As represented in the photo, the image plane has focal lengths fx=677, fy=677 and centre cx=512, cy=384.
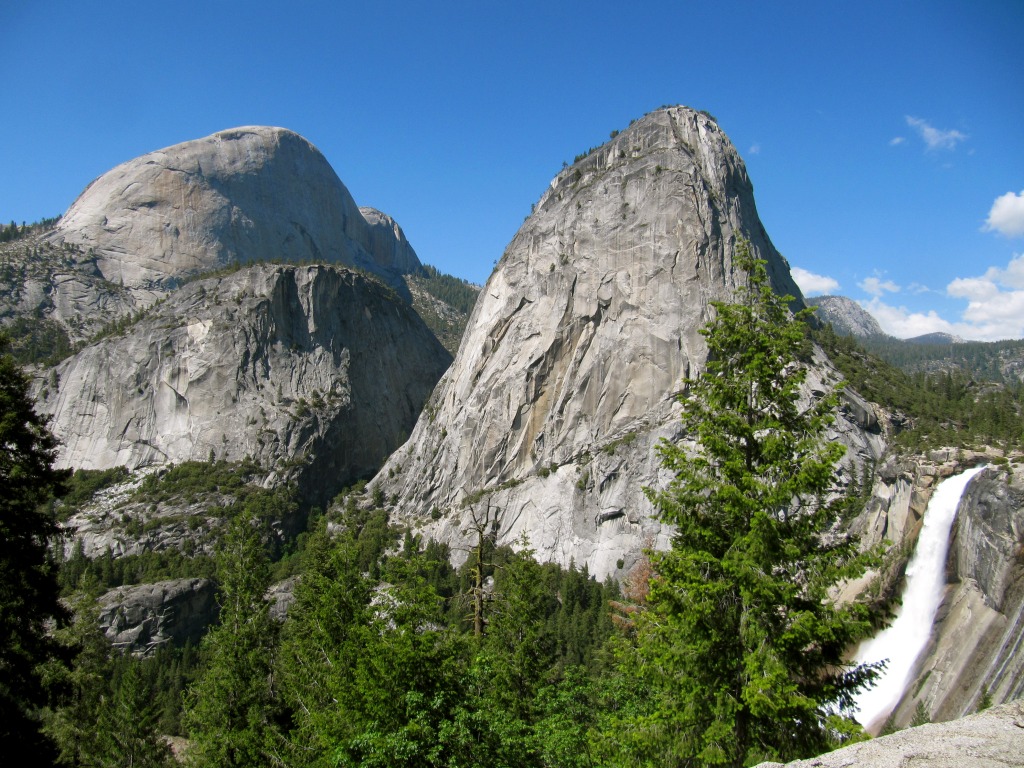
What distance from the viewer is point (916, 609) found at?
124 ft

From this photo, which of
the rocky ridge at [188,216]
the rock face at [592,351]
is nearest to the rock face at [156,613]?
the rock face at [592,351]

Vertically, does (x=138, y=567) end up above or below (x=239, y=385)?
below

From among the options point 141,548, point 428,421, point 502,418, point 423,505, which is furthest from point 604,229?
point 141,548

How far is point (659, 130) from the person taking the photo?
311 ft

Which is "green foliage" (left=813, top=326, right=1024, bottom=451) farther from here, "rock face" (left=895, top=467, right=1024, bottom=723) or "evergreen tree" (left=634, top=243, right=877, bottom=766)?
"evergreen tree" (left=634, top=243, right=877, bottom=766)

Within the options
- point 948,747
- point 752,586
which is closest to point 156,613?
point 752,586

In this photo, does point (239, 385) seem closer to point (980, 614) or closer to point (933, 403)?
point (933, 403)

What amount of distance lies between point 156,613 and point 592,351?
5755 cm

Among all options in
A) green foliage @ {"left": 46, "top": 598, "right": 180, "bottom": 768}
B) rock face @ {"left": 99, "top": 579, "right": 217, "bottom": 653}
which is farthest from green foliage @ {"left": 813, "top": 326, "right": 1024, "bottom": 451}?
rock face @ {"left": 99, "top": 579, "right": 217, "bottom": 653}

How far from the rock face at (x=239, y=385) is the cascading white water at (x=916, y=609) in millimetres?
81419

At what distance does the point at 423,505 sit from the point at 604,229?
44365 millimetres

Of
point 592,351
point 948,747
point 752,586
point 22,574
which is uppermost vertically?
point 592,351

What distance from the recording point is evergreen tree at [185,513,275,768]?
1981 centimetres

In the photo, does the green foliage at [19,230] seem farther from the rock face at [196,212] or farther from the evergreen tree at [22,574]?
the evergreen tree at [22,574]
